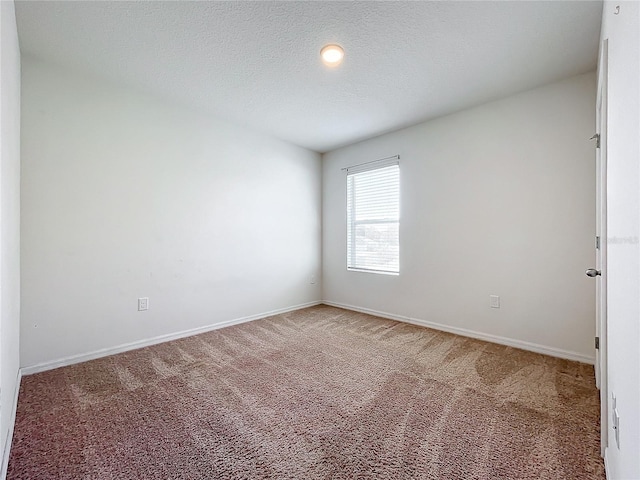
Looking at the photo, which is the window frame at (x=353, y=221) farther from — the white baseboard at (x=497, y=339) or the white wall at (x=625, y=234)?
the white wall at (x=625, y=234)

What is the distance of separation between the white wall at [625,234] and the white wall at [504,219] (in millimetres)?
1432

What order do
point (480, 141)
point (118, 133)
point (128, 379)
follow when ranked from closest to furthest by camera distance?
point (128, 379) < point (118, 133) < point (480, 141)

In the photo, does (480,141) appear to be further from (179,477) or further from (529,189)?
(179,477)

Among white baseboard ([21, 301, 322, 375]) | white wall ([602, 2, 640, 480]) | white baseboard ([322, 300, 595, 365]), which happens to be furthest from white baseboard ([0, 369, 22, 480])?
white baseboard ([322, 300, 595, 365])

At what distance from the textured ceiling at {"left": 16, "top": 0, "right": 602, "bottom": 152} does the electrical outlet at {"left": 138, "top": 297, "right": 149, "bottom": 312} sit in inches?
79.7

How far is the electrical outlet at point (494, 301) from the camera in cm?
286

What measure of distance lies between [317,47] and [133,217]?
223 cm

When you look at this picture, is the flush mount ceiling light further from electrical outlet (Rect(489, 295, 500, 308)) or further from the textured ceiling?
electrical outlet (Rect(489, 295, 500, 308))

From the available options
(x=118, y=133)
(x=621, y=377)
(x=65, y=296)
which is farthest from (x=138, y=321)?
(x=621, y=377)

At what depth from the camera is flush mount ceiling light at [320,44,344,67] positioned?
207 cm

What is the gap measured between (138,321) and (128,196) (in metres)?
1.21

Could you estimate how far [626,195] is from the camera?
3.12 ft

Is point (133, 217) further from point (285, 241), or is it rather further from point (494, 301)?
point (494, 301)

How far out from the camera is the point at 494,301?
2.88m
